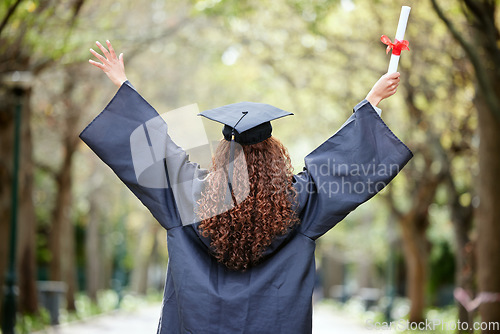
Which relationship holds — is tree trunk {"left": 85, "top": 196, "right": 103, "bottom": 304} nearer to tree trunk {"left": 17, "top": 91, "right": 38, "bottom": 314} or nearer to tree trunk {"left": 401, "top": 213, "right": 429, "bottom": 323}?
tree trunk {"left": 17, "top": 91, "right": 38, "bottom": 314}

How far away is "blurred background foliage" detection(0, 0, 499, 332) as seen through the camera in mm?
12977

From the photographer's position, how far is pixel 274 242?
328cm

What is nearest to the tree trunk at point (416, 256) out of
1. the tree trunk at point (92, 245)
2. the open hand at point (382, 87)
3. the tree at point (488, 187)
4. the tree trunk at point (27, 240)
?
the tree at point (488, 187)

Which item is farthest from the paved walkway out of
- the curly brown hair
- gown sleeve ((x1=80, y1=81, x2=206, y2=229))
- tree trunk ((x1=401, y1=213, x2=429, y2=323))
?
the curly brown hair

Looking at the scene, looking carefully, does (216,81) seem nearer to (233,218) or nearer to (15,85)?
(15,85)

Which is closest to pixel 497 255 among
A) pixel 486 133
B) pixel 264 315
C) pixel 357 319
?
pixel 486 133

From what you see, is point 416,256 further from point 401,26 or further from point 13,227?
point 401,26

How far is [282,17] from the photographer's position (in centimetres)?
1667

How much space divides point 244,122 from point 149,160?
477 millimetres

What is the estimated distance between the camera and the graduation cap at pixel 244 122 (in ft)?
10.9

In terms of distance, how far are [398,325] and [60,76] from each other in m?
10.2

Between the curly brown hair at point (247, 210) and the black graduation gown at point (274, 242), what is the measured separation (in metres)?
0.06

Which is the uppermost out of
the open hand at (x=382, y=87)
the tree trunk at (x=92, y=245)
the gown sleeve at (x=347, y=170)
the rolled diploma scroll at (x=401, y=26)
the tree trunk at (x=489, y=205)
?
the rolled diploma scroll at (x=401, y=26)

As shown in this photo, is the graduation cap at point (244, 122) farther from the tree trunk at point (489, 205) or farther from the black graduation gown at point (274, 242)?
the tree trunk at point (489, 205)
